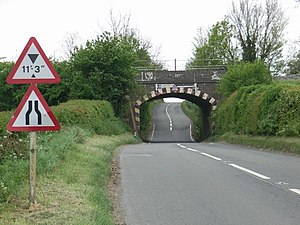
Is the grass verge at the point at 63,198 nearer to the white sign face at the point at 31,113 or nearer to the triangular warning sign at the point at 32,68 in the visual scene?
the white sign face at the point at 31,113

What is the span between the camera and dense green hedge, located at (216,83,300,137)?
25.4m

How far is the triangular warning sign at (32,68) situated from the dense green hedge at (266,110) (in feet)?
60.0

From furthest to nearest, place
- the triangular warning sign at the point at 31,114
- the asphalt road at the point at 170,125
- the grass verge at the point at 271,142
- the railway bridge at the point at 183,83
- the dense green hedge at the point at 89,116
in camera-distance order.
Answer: the asphalt road at the point at 170,125
the railway bridge at the point at 183,83
the dense green hedge at the point at 89,116
the grass verge at the point at 271,142
the triangular warning sign at the point at 31,114

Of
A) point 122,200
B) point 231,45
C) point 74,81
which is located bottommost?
point 122,200

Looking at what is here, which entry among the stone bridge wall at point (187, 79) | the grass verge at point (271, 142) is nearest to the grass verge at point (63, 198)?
the grass verge at point (271, 142)

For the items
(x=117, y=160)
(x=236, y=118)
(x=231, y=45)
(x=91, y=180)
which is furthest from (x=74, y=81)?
(x=91, y=180)

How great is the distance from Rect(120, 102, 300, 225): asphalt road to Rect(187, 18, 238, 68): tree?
4145 cm

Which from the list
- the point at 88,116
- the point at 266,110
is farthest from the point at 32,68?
the point at 88,116

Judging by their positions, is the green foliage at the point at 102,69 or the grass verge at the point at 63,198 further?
the green foliage at the point at 102,69

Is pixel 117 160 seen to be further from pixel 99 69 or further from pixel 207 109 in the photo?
pixel 207 109

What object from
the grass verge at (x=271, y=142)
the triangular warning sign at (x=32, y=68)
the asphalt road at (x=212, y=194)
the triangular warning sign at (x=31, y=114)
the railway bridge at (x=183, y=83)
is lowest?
the asphalt road at (x=212, y=194)

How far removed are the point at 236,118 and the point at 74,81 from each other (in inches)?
541

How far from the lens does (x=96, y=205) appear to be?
8211 millimetres

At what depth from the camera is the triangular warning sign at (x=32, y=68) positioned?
24.2ft
